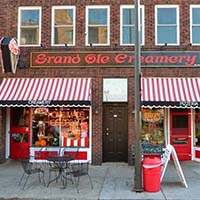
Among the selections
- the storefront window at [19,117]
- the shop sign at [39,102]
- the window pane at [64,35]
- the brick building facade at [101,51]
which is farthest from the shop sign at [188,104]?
the storefront window at [19,117]

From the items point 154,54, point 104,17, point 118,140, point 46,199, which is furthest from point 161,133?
point 46,199

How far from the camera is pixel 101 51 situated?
1448 cm

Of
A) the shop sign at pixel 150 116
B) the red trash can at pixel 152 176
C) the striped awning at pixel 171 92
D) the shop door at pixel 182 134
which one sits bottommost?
the red trash can at pixel 152 176

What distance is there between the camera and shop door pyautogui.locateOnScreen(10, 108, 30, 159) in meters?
15.4

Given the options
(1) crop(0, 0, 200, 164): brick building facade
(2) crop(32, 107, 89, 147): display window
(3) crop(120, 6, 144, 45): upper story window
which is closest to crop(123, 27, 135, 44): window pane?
(3) crop(120, 6, 144, 45): upper story window

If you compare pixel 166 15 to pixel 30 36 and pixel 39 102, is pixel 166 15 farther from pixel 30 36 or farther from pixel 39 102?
pixel 39 102

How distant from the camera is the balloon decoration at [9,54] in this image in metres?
13.2

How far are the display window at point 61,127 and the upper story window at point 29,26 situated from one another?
2.97 m

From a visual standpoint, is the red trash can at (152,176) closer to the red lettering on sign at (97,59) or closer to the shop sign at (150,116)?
the shop sign at (150,116)

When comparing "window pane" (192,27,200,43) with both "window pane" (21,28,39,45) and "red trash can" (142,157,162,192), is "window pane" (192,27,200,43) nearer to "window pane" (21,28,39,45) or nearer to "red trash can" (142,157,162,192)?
"window pane" (21,28,39,45)

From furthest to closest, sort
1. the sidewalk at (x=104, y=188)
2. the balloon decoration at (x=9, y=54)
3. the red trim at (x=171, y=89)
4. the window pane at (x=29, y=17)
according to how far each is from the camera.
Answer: the window pane at (x=29, y=17) < the red trim at (x=171, y=89) < the balloon decoration at (x=9, y=54) < the sidewalk at (x=104, y=188)

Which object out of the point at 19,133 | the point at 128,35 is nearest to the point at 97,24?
the point at 128,35

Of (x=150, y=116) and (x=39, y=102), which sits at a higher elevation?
(x=39, y=102)

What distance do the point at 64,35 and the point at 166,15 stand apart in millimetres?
4383
